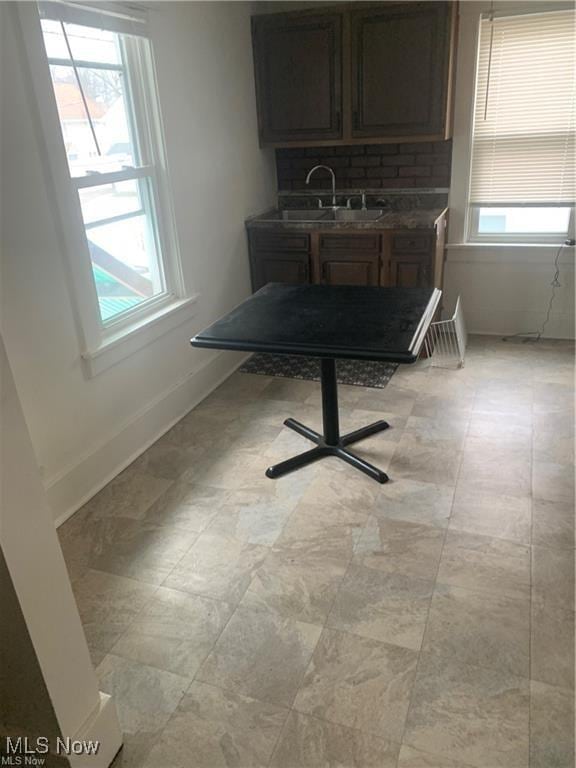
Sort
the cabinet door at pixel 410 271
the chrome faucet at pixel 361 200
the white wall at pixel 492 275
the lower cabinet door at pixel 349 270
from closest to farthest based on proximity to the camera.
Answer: the cabinet door at pixel 410 271
the lower cabinet door at pixel 349 270
the white wall at pixel 492 275
the chrome faucet at pixel 361 200

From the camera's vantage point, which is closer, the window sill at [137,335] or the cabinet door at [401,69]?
the window sill at [137,335]

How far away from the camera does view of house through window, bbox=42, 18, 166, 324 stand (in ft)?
7.82

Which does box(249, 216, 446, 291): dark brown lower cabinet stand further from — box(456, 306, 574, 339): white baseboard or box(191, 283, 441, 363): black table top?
box(191, 283, 441, 363): black table top

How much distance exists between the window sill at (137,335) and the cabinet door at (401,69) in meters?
1.74

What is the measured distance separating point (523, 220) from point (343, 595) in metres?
3.18

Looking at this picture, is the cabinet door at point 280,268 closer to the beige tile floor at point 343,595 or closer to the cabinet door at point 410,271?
the cabinet door at point 410,271

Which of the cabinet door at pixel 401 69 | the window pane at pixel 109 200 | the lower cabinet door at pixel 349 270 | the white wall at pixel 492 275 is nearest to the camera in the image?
the window pane at pixel 109 200

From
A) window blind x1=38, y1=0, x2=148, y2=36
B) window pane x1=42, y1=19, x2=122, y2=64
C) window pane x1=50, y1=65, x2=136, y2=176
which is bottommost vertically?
window pane x1=50, y1=65, x2=136, y2=176

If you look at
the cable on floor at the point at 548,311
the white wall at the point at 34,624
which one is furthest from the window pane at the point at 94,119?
the cable on floor at the point at 548,311

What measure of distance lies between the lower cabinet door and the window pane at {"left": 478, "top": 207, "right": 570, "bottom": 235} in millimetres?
991

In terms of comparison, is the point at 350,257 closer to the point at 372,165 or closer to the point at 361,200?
the point at 361,200

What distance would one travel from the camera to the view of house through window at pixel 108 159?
2.38m

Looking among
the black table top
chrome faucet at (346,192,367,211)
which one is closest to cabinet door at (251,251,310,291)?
chrome faucet at (346,192,367,211)

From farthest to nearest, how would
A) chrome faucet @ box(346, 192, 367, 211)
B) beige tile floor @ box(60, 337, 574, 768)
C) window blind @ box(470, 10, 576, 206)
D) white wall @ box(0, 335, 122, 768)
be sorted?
chrome faucet @ box(346, 192, 367, 211)
window blind @ box(470, 10, 576, 206)
beige tile floor @ box(60, 337, 574, 768)
white wall @ box(0, 335, 122, 768)
